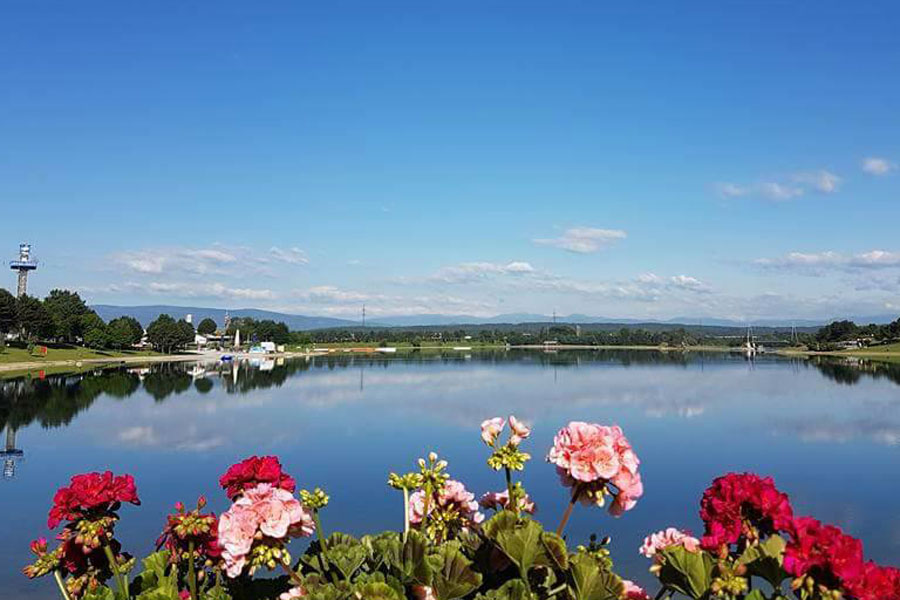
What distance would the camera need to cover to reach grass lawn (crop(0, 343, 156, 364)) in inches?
2311

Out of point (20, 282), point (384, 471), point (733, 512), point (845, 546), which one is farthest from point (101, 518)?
point (20, 282)

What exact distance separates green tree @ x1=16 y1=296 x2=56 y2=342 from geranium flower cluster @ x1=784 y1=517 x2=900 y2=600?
239 ft

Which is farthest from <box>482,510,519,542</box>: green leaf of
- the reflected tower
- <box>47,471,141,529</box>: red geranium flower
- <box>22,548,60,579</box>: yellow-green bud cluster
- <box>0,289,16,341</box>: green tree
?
<box>0,289,16,341</box>: green tree

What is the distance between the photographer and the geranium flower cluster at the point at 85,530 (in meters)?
2.29

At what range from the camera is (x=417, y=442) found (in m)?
21.9

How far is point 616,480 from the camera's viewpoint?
1917 millimetres

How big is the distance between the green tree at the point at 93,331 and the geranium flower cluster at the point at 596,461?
268 feet

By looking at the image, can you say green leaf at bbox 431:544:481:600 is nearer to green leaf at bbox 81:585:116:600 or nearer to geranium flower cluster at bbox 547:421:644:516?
geranium flower cluster at bbox 547:421:644:516

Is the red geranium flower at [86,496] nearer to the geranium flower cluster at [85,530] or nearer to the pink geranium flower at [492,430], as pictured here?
the geranium flower cluster at [85,530]

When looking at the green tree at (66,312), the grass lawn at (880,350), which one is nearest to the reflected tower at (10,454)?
the green tree at (66,312)

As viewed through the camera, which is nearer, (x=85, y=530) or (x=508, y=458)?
(x=508, y=458)

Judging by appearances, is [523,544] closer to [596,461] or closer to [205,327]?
[596,461]

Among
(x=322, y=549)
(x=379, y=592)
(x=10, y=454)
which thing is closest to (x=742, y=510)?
(x=379, y=592)

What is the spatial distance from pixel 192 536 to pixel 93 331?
8077 centimetres
